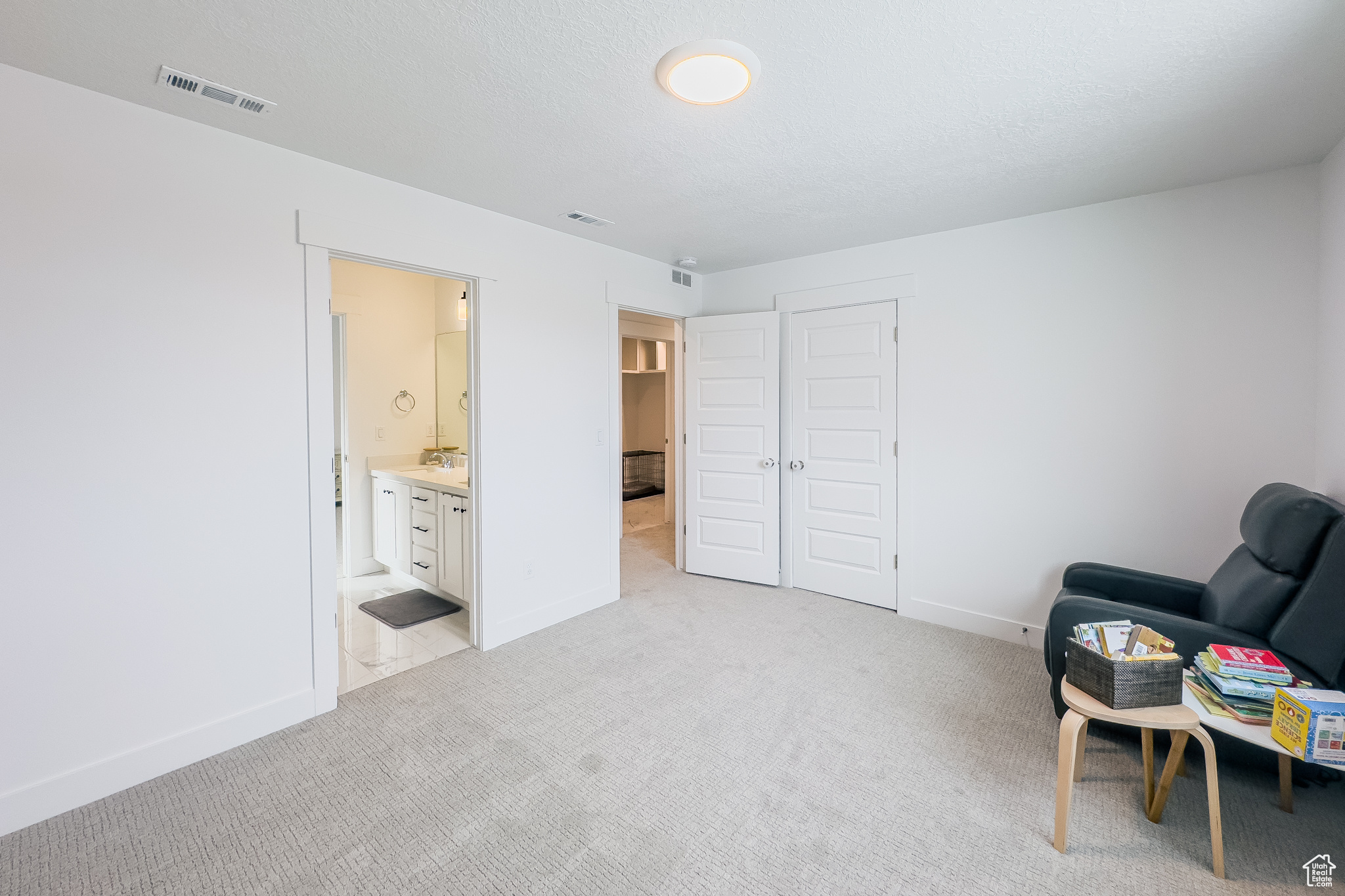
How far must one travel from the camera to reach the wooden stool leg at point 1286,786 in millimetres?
1877

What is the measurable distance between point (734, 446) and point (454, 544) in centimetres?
222

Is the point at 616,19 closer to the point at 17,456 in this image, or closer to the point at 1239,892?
the point at 17,456

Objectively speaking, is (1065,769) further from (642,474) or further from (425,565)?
(642,474)

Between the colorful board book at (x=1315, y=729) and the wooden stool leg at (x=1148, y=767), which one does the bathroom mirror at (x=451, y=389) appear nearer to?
the wooden stool leg at (x=1148, y=767)

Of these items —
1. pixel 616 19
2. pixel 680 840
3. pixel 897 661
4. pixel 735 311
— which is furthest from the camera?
pixel 735 311

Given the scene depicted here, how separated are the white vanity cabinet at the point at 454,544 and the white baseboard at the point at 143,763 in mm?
1230

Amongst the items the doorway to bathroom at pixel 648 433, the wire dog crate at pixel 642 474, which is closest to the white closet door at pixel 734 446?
the doorway to bathroom at pixel 648 433

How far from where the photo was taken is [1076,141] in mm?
Answer: 2311

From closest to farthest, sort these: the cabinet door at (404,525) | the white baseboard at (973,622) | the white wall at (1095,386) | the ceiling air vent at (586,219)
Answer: the white wall at (1095,386) → the ceiling air vent at (586,219) → the white baseboard at (973,622) → the cabinet door at (404,525)

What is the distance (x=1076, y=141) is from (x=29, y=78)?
389 cm

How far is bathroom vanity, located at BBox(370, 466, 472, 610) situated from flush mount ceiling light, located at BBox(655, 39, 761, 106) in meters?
2.49

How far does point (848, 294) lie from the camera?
13.0 ft

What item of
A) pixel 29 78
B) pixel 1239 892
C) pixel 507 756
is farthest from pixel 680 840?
pixel 29 78

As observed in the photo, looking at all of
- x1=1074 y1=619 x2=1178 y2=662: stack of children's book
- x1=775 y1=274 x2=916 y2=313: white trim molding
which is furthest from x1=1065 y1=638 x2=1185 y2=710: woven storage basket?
x1=775 y1=274 x2=916 y2=313: white trim molding
